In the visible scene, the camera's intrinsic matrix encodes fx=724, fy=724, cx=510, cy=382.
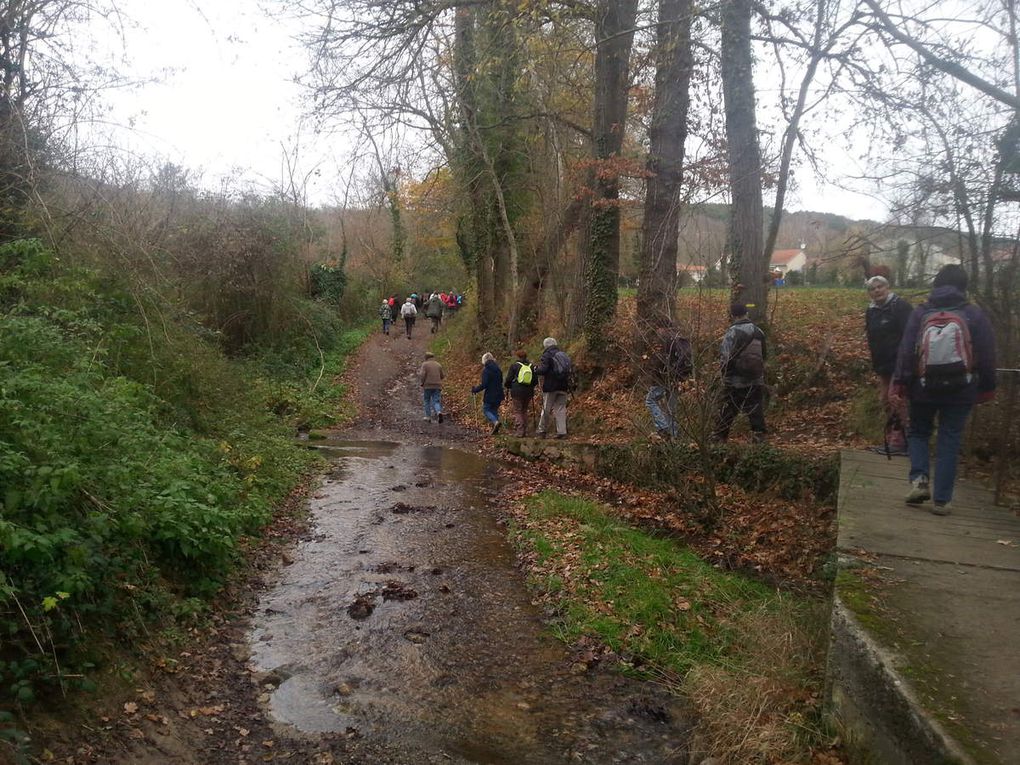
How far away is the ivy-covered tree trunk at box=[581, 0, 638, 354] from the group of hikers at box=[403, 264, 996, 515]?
280 cm

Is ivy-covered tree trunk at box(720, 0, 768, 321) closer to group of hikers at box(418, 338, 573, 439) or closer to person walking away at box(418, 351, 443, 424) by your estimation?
group of hikers at box(418, 338, 573, 439)

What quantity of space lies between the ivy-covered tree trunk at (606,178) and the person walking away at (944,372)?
340 inches

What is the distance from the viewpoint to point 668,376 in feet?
26.8

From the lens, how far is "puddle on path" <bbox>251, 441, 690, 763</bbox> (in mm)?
4492

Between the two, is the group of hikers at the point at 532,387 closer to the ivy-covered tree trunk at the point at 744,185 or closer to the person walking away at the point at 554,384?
the person walking away at the point at 554,384

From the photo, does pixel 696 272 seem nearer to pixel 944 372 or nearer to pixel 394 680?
pixel 944 372

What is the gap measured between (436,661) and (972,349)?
470 centimetres

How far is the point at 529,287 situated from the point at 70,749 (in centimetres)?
1914

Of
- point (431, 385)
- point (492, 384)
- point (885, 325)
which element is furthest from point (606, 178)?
point (885, 325)

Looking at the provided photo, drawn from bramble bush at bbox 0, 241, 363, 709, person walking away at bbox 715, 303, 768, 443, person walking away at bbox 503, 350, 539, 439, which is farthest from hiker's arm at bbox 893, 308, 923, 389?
person walking away at bbox 503, 350, 539, 439

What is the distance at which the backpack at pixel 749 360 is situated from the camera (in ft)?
29.1

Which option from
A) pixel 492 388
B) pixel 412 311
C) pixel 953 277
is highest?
pixel 953 277

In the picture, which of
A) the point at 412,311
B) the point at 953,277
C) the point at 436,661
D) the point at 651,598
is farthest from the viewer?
the point at 412,311

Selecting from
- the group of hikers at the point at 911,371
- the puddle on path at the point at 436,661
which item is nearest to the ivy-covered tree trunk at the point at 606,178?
the group of hikers at the point at 911,371
